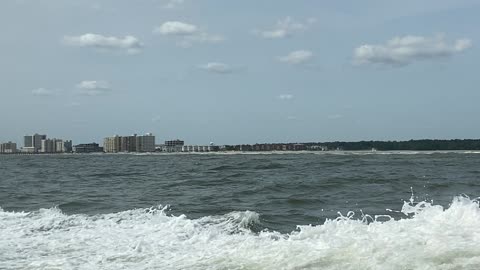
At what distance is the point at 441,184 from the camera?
26.2 metres

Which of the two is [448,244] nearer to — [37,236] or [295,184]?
[37,236]

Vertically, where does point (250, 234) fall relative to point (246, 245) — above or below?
below

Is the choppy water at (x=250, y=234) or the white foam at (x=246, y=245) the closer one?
the white foam at (x=246, y=245)

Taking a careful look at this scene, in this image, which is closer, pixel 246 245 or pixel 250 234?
pixel 246 245

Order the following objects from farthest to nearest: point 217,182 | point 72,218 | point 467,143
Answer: point 467,143 → point 217,182 → point 72,218

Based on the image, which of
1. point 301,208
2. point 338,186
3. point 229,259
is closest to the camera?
point 229,259

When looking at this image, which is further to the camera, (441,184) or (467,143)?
(467,143)

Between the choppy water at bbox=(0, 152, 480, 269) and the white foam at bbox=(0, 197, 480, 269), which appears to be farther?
the choppy water at bbox=(0, 152, 480, 269)

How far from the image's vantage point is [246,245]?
10383 millimetres

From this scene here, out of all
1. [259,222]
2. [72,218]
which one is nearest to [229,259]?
[259,222]

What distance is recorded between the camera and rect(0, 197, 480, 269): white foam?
336 inches

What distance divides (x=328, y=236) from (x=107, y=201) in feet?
44.0

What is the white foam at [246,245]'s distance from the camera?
28.0 feet

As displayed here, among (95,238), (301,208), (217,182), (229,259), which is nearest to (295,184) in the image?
(217,182)
